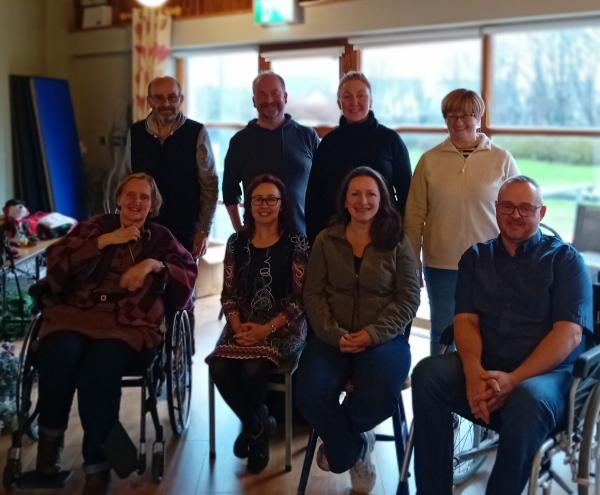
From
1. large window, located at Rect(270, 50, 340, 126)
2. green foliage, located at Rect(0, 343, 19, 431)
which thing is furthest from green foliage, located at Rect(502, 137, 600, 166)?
green foliage, located at Rect(0, 343, 19, 431)

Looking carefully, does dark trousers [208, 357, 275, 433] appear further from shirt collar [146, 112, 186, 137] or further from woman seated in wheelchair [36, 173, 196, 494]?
shirt collar [146, 112, 186, 137]

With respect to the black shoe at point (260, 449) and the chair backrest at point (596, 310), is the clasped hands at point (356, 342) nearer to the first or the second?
the black shoe at point (260, 449)

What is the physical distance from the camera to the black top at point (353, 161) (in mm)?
2832

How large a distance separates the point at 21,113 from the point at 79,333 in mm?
4274

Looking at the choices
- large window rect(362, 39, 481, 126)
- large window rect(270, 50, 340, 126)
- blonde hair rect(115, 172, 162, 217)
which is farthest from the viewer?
large window rect(270, 50, 340, 126)

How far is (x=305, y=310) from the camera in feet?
8.61

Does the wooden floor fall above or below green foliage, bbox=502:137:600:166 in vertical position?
below

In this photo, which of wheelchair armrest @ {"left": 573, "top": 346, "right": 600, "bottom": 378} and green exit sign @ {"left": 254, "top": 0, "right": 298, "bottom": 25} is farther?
green exit sign @ {"left": 254, "top": 0, "right": 298, "bottom": 25}

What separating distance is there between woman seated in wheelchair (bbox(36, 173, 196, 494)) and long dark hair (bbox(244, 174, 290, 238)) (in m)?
0.27

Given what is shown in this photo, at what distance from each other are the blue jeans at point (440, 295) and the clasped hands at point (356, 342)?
1.46 feet

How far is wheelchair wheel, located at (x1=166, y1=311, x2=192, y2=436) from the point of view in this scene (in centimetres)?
277

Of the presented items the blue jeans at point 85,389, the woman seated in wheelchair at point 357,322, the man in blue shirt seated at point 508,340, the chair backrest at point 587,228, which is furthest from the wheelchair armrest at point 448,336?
the chair backrest at point 587,228

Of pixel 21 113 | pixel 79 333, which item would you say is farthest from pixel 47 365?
pixel 21 113

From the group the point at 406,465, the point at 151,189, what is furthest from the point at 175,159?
the point at 406,465
